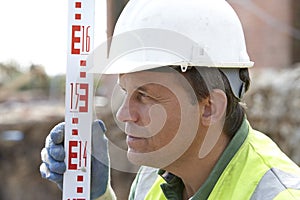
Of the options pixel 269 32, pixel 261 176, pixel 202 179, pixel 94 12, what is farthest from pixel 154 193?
pixel 269 32

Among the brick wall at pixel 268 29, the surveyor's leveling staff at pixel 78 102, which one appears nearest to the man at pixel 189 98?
the surveyor's leveling staff at pixel 78 102

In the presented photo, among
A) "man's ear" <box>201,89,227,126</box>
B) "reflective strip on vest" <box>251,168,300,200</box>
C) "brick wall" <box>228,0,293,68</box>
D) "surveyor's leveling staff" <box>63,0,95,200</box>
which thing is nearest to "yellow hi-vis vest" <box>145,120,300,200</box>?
"reflective strip on vest" <box>251,168,300,200</box>

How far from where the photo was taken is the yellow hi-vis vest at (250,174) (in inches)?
93.3

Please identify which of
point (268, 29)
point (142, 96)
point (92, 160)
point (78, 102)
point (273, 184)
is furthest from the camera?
point (268, 29)

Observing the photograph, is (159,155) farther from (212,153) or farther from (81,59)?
(81,59)

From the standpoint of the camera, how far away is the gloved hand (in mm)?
2656

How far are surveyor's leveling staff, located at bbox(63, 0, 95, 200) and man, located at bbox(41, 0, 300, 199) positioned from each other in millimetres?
146

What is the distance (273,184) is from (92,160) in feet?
2.43

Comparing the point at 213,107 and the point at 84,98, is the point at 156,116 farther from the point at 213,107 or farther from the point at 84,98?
the point at 84,98

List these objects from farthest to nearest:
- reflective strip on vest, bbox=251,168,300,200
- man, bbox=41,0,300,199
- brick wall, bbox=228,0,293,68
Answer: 1. brick wall, bbox=228,0,293,68
2. man, bbox=41,0,300,199
3. reflective strip on vest, bbox=251,168,300,200

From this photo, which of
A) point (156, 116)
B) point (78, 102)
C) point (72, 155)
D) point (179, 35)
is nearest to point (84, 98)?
point (78, 102)

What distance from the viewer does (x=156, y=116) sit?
247 centimetres

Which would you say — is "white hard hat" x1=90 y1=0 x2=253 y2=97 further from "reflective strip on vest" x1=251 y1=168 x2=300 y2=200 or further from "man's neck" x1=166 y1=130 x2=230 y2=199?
"reflective strip on vest" x1=251 y1=168 x2=300 y2=200

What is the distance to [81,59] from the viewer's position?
262 cm
